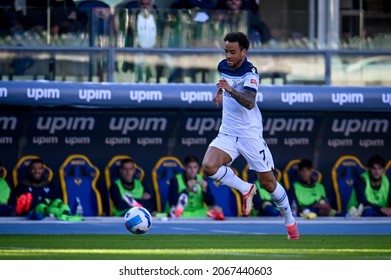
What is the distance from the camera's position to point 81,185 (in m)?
18.8

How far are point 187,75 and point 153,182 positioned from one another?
1765 mm

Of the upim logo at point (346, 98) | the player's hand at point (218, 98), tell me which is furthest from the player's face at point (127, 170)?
the player's hand at point (218, 98)

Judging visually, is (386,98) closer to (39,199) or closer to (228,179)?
(39,199)

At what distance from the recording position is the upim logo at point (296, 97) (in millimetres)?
18094

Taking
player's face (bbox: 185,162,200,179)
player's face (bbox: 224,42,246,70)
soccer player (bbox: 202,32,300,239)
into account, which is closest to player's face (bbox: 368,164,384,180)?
player's face (bbox: 185,162,200,179)

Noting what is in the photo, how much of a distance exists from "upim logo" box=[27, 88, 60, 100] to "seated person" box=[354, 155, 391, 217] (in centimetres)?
495

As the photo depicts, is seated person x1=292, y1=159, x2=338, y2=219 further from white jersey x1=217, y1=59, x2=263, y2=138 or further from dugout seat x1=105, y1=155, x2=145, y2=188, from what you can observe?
white jersey x1=217, y1=59, x2=263, y2=138

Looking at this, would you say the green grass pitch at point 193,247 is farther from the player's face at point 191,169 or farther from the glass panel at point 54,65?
the glass panel at point 54,65

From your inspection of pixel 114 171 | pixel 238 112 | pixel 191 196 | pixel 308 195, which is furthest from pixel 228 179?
pixel 114 171

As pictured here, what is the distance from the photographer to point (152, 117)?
1958cm

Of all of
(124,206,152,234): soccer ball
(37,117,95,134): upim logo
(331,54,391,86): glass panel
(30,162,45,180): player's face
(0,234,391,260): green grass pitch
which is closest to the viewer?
(0,234,391,260): green grass pitch

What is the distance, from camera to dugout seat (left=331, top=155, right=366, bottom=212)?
1948cm

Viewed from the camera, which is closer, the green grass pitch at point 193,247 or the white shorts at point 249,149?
the green grass pitch at point 193,247

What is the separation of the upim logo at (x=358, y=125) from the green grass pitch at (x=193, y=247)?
17.7ft
